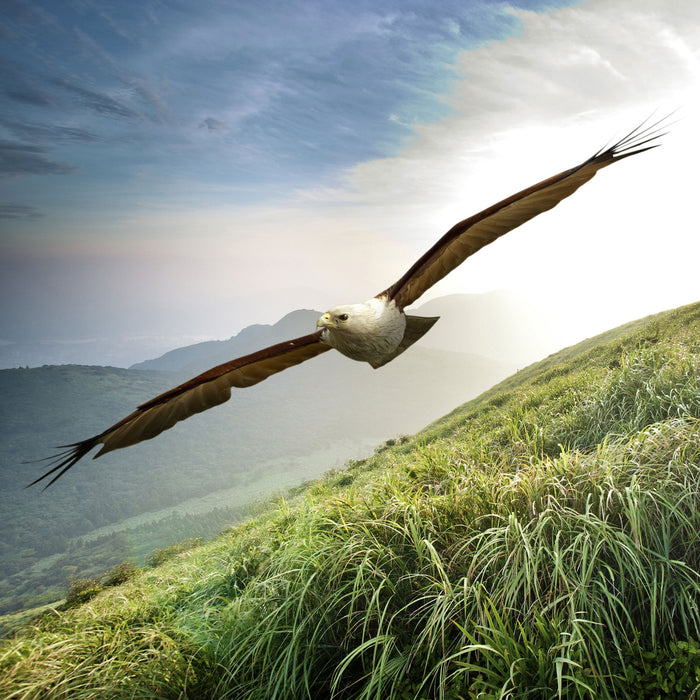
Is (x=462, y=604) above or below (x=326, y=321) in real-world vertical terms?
below

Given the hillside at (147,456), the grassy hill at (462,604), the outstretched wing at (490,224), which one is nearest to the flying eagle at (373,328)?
the outstretched wing at (490,224)

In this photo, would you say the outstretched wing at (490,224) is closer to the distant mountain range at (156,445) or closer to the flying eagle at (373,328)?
the flying eagle at (373,328)

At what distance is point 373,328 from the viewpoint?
2.06 metres

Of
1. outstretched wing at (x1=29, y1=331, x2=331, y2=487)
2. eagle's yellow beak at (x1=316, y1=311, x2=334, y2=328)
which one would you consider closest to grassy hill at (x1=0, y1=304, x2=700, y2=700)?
outstretched wing at (x1=29, y1=331, x2=331, y2=487)

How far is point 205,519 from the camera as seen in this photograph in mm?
98062

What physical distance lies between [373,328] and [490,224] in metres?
1.08

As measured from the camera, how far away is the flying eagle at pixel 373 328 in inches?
82.4

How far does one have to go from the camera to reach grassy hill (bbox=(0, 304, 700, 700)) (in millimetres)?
2623

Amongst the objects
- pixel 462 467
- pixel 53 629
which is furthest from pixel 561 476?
pixel 53 629

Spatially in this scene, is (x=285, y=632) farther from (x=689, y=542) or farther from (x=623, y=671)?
(x=689, y=542)

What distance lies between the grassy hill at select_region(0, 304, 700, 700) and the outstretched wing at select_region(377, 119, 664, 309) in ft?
6.76

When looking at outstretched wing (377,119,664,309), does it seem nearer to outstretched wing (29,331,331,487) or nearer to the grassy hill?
outstretched wing (29,331,331,487)

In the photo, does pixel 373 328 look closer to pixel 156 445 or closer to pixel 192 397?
pixel 192 397

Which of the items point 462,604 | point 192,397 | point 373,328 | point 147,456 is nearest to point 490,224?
point 373,328
